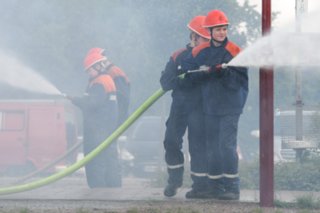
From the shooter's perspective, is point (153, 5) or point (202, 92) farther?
point (153, 5)

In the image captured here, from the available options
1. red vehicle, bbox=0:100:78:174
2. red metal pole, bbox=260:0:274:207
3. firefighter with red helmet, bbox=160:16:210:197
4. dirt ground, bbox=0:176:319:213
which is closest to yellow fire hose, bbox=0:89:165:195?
dirt ground, bbox=0:176:319:213

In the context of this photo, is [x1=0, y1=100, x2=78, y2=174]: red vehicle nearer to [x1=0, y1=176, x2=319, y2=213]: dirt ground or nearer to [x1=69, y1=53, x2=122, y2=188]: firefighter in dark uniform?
[x1=69, y1=53, x2=122, y2=188]: firefighter in dark uniform

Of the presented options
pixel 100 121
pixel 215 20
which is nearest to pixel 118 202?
pixel 215 20

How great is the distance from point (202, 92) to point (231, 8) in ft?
23.3

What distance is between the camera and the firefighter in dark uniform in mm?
11086

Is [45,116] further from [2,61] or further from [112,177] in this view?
[112,177]

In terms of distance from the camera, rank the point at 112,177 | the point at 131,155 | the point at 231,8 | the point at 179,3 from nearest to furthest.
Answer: the point at 112,177, the point at 179,3, the point at 231,8, the point at 131,155

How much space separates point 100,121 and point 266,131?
3.88m

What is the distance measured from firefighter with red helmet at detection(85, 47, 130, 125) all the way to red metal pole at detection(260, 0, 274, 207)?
402 cm

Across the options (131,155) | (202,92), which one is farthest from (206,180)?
(131,155)

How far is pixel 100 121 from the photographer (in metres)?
11.3

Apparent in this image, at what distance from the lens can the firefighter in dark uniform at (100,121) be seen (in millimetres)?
11086

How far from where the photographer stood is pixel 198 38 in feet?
30.0

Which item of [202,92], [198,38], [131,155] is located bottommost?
[131,155]
